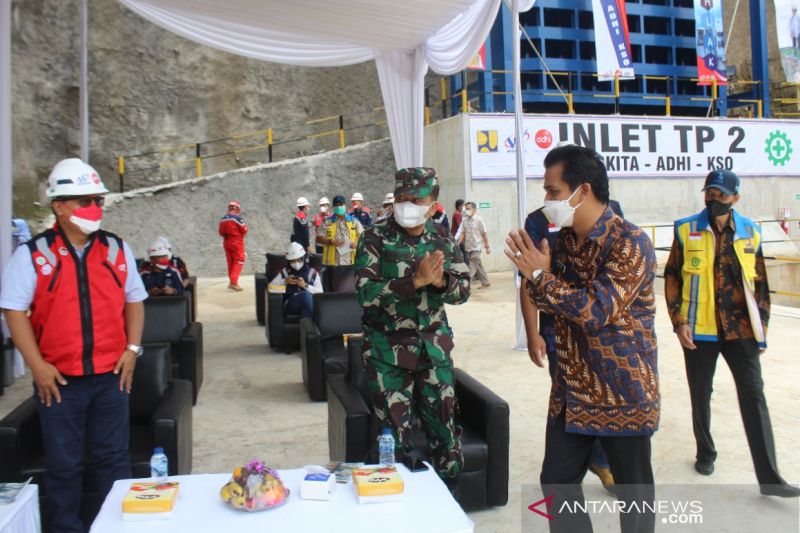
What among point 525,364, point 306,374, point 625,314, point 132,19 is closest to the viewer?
point 625,314

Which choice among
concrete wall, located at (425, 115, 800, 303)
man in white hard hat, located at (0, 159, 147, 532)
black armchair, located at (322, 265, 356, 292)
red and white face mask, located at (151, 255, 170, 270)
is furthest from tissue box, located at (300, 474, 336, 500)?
concrete wall, located at (425, 115, 800, 303)

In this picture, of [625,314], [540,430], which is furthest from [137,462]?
[540,430]

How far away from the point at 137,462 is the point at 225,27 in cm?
642

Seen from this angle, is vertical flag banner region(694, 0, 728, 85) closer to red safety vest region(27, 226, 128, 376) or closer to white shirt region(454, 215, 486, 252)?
white shirt region(454, 215, 486, 252)

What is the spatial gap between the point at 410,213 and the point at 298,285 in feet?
15.3

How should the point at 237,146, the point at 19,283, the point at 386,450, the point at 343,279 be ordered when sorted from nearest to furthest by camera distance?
the point at 386,450
the point at 19,283
the point at 343,279
the point at 237,146

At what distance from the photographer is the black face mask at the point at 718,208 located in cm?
388

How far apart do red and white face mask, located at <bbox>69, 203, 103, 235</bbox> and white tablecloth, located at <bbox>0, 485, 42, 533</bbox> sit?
3.54ft

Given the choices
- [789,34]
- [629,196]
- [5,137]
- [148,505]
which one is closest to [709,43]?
[789,34]

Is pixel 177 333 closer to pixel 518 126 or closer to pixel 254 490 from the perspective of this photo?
pixel 518 126

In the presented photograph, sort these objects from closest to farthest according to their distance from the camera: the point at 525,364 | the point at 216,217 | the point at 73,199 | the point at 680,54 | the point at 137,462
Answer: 1. the point at 73,199
2. the point at 137,462
3. the point at 525,364
4. the point at 216,217
5. the point at 680,54

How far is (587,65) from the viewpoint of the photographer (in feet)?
67.0

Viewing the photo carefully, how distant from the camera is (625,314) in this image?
2.46 meters

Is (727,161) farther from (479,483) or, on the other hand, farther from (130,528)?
(130,528)
